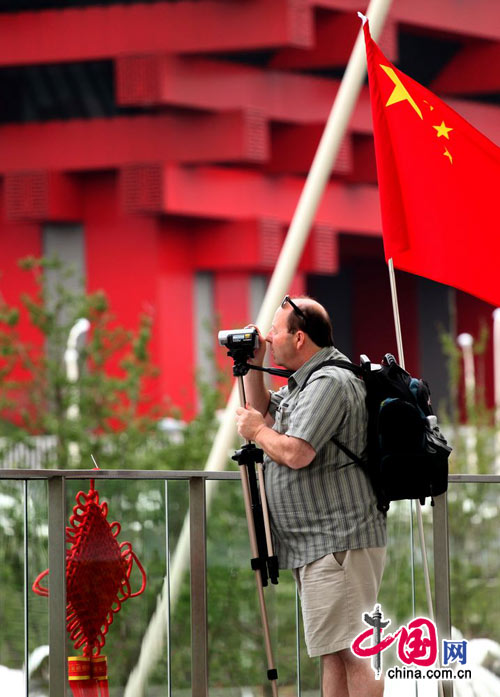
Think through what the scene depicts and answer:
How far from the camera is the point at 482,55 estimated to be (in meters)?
32.8

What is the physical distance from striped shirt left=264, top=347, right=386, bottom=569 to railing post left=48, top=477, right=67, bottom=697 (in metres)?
0.76

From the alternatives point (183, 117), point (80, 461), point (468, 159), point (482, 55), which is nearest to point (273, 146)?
point (183, 117)

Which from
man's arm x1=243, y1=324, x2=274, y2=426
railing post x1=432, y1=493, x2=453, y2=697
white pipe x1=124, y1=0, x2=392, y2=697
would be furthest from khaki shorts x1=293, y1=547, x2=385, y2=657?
white pipe x1=124, y1=0, x2=392, y2=697

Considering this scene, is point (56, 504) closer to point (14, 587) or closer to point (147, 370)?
point (14, 587)

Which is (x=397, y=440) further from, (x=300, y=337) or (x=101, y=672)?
(x=101, y=672)

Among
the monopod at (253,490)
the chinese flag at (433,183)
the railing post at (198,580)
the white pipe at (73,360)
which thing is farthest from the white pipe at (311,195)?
the white pipe at (73,360)

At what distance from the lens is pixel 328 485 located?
5273 mm

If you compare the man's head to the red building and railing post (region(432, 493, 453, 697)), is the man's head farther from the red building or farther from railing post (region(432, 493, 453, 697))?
the red building

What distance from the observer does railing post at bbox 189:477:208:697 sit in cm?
624

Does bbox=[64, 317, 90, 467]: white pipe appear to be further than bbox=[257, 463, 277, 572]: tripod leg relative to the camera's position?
Yes

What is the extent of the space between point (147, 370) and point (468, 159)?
12.2 m

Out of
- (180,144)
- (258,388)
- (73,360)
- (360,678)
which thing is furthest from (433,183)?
(180,144)

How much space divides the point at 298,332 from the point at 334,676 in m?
1.10

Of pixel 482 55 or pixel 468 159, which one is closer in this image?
pixel 468 159
